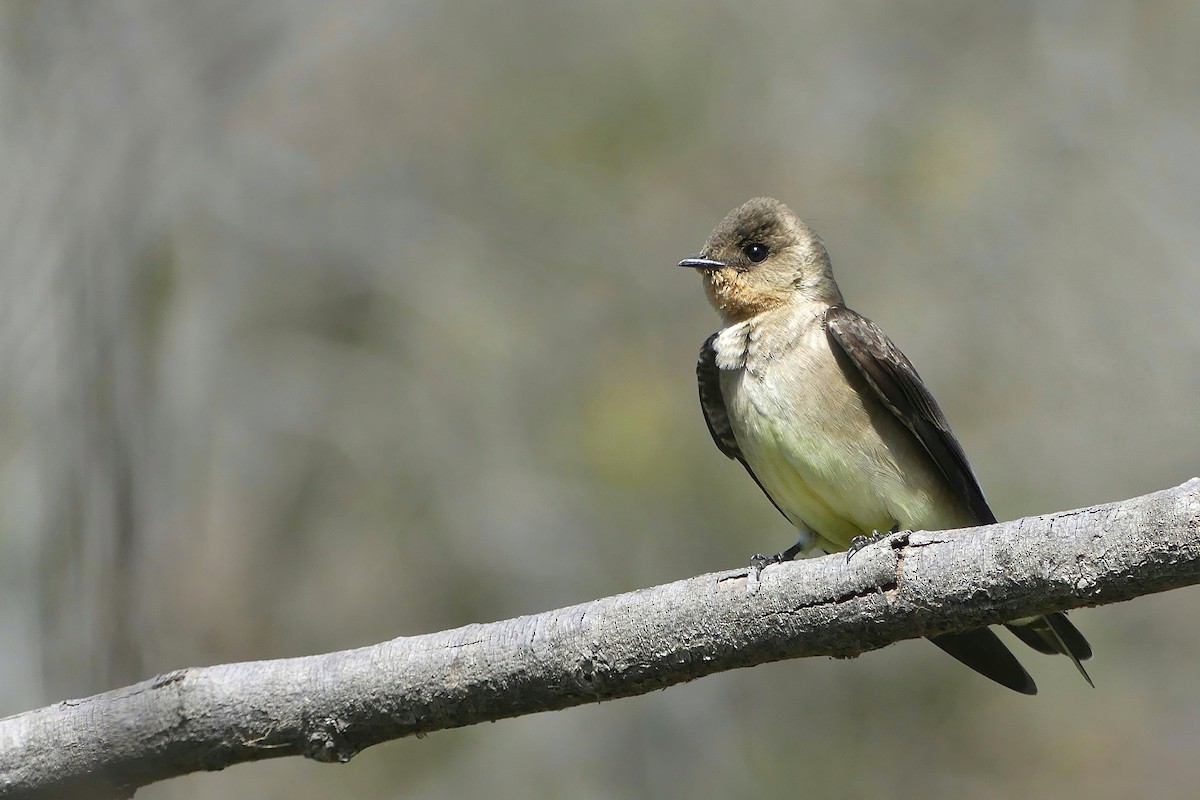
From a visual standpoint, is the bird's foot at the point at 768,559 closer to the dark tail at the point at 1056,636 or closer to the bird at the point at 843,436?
the bird at the point at 843,436

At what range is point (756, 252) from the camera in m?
6.31

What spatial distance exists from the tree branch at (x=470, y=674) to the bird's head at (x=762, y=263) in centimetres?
270

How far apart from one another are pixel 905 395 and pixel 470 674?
Answer: 2.72 m

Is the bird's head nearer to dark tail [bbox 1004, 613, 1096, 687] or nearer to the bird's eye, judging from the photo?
the bird's eye

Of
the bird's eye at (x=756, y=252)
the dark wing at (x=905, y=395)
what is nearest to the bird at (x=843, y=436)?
the dark wing at (x=905, y=395)

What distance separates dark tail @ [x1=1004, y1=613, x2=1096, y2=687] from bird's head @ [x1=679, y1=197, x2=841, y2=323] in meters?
1.89

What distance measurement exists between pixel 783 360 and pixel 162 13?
18.4ft

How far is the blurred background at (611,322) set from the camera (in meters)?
9.41

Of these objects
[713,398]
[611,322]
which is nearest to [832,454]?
[713,398]

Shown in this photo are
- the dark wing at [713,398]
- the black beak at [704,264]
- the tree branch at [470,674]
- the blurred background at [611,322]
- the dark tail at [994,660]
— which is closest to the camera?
the tree branch at [470,674]

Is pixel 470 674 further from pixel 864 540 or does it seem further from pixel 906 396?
pixel 906 396

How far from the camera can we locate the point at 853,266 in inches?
435

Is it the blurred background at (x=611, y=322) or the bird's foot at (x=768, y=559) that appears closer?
the bird's foot at (x=768, y=559)

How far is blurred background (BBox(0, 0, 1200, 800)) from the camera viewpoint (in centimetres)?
941
